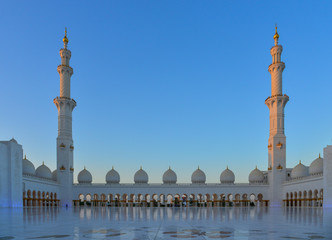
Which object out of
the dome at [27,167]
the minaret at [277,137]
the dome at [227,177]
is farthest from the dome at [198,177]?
the dome at [27,167]

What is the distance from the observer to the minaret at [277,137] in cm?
4269

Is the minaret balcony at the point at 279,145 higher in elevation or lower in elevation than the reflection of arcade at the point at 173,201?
higher

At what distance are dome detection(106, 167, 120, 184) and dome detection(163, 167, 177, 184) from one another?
640 centimetres

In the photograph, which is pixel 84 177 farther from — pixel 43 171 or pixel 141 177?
pixel 141 177

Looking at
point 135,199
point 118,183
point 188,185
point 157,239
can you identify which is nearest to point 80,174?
point 118,183

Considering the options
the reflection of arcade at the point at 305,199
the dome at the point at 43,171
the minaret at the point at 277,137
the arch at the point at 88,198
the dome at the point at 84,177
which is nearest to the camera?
the reflection of arcade at the point at 305,199

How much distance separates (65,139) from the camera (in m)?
43.5

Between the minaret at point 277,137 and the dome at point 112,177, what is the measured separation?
1999 cm

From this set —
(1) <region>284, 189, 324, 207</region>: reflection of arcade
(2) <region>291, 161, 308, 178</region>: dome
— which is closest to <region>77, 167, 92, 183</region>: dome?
(1) <region>284, 189, 324, 207</region>: reflection of arcade

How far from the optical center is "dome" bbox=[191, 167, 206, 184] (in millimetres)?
47969

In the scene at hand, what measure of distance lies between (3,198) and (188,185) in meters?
23.2

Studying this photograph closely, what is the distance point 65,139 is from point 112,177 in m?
8.60

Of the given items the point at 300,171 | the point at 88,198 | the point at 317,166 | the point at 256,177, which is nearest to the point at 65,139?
the point at 88,198

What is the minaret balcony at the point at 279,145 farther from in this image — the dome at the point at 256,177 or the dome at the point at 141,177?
the dome at the point at 141,177
